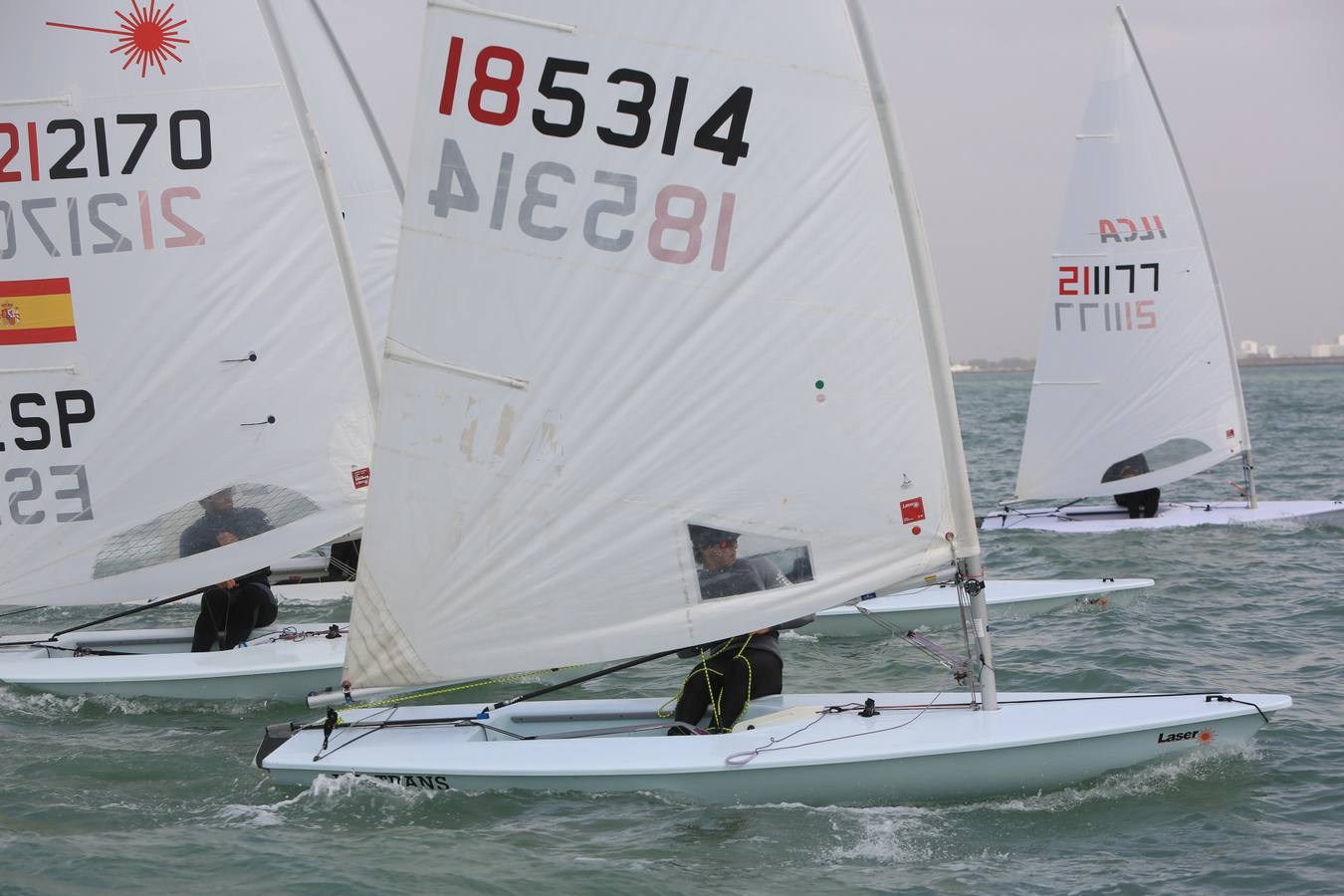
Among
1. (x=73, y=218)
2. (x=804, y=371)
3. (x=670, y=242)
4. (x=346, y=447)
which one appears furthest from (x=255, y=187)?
(x=804, y=371)

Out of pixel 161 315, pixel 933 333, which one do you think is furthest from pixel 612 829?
pixel 161 315

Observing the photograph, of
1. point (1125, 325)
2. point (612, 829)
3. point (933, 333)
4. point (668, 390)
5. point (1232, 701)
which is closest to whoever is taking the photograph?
point (612, 829)

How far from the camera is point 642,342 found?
6504 mm

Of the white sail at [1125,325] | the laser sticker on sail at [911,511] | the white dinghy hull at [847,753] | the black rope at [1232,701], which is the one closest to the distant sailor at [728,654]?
the white dinghy hull at [847,753]

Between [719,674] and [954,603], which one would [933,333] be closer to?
[719,674]

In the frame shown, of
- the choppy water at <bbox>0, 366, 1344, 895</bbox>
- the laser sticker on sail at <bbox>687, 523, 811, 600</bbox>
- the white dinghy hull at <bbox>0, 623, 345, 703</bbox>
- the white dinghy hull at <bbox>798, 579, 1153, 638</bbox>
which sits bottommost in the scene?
the choppy water at <bbox>0, 366, 1344, 895</bbox>

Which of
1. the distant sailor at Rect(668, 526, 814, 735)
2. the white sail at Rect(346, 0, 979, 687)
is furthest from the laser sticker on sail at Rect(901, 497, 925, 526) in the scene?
the distant sailor at Rect(668, 526, 814, 735)

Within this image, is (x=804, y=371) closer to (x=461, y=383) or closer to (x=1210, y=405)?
(x=461, y=383)

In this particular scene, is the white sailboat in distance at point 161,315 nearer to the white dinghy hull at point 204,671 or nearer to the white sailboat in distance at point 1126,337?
the white dinghy hull at point 204,671

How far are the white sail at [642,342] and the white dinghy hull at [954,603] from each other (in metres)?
3.93

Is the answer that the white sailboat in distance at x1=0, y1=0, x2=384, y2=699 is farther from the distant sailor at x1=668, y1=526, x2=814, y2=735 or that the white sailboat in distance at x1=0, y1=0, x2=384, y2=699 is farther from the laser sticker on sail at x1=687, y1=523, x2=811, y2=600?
the laser sticker on sail at x1=687, y1=523, x2=811, y2=600

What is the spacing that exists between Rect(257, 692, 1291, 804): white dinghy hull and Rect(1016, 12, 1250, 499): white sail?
9731mm

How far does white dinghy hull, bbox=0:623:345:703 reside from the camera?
9031 millimetres

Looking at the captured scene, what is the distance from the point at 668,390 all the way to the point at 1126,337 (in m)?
11.2
